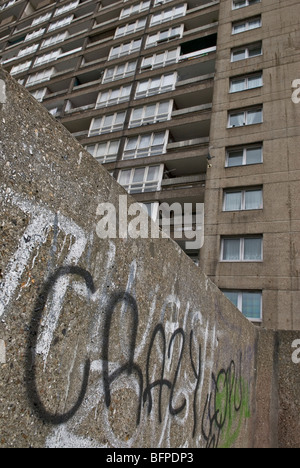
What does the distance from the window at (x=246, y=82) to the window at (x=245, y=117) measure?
1.46 meters

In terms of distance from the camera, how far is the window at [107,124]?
68.4 feet

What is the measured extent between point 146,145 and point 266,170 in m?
7.73

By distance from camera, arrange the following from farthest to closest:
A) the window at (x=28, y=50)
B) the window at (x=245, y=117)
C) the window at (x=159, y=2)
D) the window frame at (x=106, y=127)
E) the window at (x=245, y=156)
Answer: the window at (x=28, y=50) → the window at (x=159, y=2) → the window frame at (x=106, y=127) → the window at (x=245, y=117) → the window at (x=245, y=156)

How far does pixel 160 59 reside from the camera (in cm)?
2177

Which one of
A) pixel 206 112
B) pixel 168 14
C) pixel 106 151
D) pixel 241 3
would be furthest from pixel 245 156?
pixel 168 14

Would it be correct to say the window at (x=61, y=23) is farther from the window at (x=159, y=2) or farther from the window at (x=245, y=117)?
the window at (x=245, y=117)

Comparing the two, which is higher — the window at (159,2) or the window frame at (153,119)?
the window at (159,2)

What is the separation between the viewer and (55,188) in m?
1.61

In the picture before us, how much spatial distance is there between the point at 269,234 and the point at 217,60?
1188cm

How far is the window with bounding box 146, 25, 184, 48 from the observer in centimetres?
2200

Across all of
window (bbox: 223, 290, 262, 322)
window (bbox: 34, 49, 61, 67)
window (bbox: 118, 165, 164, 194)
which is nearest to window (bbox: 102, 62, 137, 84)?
window (bbox: 34, 49, 61, 67)

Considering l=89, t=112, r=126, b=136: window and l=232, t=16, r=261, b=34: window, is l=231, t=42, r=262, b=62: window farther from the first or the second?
l=89, t=112, r=126, b=136: window

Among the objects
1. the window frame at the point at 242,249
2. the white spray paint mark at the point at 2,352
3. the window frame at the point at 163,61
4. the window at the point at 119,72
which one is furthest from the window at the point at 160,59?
the white spray paint mark at the point at 2,352
